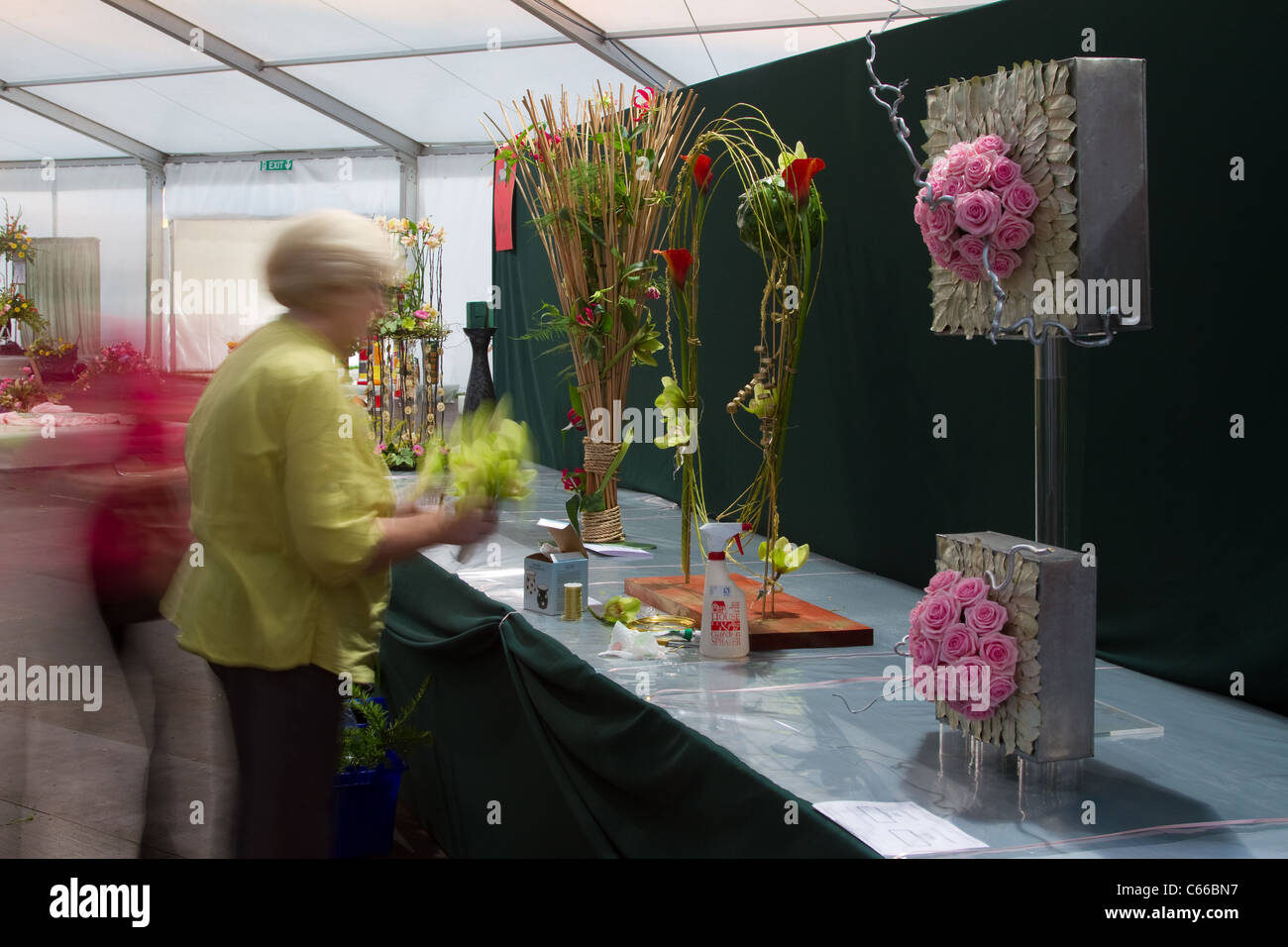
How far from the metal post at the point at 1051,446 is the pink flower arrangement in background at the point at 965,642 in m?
0.15

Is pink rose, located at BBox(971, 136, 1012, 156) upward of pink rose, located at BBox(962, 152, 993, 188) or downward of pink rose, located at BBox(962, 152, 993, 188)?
upward

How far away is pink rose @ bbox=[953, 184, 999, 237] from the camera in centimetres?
175

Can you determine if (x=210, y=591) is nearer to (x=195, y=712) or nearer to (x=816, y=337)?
(x=816, y=337)

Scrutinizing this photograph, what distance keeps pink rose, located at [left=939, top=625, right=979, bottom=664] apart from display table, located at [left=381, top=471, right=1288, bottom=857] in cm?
19

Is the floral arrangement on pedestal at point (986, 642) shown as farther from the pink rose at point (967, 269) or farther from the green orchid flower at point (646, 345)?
the green orchid flower at point (646, 345)

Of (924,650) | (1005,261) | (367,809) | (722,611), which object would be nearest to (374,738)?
(367,809)

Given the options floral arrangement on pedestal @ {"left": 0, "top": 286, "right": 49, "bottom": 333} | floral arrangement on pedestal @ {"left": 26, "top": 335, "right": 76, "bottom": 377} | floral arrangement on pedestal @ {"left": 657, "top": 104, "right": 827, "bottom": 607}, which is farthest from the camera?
floral arrangement on pedestal @ {"left": 26, "top": 335, "right": 76, "bottom": 377}

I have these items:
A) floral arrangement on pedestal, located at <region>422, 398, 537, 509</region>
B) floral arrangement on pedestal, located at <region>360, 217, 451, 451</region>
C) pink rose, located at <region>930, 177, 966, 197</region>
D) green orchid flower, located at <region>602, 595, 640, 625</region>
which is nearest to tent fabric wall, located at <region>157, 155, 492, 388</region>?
floral arrangement on pedestal, located at <region>360, 217, 451, 451</region>

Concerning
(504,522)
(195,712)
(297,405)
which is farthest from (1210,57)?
(195,712)

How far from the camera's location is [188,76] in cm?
970

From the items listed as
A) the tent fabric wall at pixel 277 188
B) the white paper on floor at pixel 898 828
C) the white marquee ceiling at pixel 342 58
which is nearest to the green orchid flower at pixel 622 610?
the white paper on floor at pixel 898 828

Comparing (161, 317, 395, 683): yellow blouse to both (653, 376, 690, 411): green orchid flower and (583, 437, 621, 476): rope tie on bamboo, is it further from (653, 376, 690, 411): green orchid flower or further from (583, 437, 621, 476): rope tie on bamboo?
(583, 437, 621, 476): rope tie on bamboo

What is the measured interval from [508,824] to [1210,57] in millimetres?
2190

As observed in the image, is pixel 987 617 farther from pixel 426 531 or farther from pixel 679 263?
pixel 679 263
